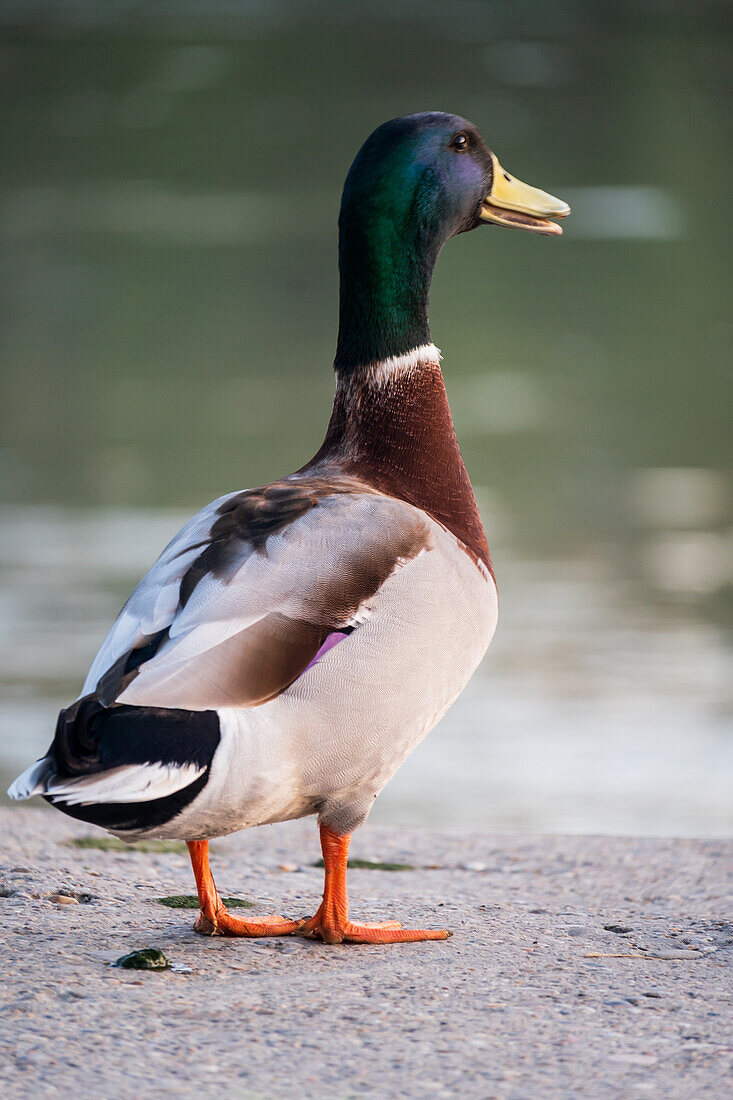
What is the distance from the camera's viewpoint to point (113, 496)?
1118 centimetres

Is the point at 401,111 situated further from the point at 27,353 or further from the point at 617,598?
the point at 617,598

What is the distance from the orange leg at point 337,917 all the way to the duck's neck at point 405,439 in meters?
0.84

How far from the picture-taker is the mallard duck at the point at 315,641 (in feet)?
10.8

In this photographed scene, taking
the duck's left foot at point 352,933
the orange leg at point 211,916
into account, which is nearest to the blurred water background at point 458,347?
the duck's left foot at point 352,933

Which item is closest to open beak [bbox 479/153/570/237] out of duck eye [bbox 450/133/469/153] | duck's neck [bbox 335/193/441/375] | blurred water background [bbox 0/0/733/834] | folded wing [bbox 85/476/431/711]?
duck eye [bbox 450/133/469/153]

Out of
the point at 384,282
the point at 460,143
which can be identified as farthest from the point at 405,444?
the point at 460,143

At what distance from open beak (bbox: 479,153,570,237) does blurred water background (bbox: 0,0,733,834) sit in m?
2.70

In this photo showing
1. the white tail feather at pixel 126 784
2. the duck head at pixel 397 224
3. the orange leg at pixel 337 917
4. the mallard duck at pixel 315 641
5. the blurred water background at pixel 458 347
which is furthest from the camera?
the blurred water background at pixel 458 347

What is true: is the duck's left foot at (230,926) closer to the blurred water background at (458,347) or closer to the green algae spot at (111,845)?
the green algae spot at (111,845)

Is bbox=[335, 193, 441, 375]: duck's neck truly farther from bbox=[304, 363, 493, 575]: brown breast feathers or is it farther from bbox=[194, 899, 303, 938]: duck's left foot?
bbox=[194, 899, 303, 938]: duck's left foot

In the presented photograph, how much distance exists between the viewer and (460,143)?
4.55 meters

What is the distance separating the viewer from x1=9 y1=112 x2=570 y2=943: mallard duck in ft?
10.8

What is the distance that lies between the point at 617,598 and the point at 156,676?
245 inches

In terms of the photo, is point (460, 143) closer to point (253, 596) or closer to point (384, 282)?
point (384, 282)
